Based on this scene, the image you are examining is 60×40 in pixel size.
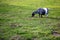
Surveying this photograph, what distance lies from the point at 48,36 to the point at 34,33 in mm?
1620

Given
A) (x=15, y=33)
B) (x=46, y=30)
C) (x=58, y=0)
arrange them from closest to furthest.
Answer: (x=15, y=33)
(x=46, y=30)
(x=58, y=0)

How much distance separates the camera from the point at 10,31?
19906 millimetres

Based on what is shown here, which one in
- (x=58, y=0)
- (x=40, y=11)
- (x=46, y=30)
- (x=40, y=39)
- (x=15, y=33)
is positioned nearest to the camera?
(x=40, y=39)

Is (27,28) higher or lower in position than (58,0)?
higher

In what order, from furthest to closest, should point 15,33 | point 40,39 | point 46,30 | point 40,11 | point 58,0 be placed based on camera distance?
1. point 58,0
2. point 40,11
3. point 46,30
4. point 15,33
5. point 40,39

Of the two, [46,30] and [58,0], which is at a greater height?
[46,30]

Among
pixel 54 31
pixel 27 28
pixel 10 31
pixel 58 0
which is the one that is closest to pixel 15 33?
pixel 10 31

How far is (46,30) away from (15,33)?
337 cm

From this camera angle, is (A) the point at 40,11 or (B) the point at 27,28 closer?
(B) the point at 27,28

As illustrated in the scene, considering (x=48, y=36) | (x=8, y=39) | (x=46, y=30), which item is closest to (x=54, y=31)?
(x=46, y=30)

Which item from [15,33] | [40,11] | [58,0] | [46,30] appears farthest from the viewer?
[58,0]

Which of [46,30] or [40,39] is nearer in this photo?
[40,39]

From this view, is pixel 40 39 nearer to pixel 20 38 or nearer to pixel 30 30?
pixel 20 38

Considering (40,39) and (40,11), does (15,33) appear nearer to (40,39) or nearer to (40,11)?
(40,39)
